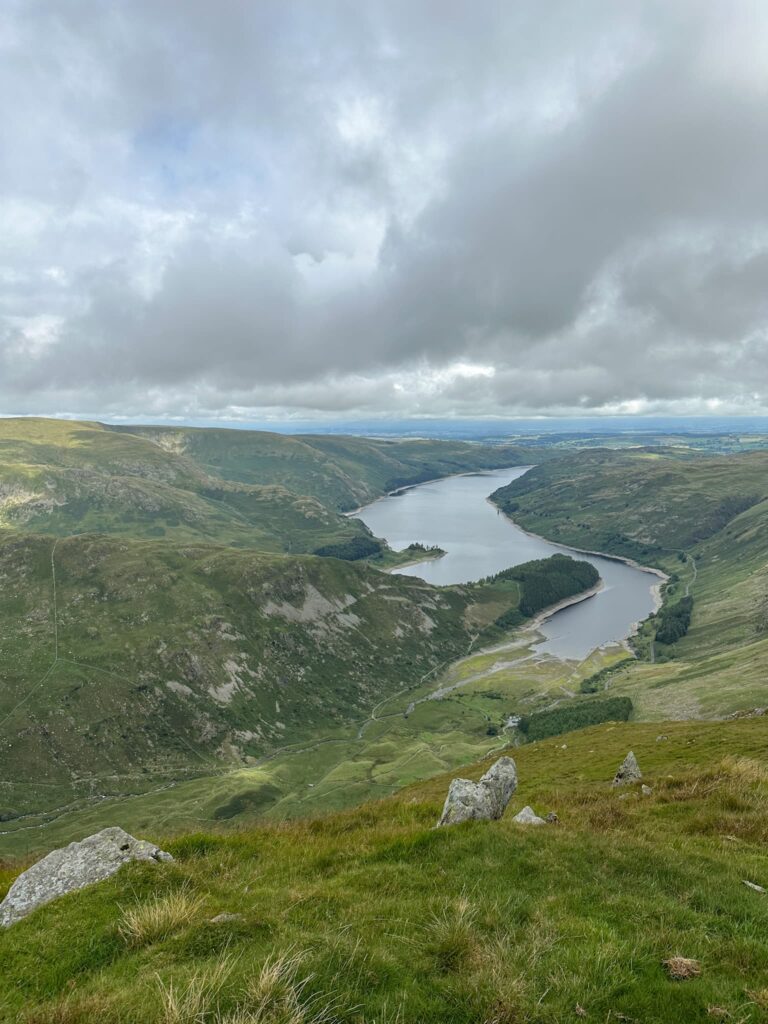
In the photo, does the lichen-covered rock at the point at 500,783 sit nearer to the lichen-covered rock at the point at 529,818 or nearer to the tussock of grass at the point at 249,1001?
the lichen-covered rock at the point at 529,818

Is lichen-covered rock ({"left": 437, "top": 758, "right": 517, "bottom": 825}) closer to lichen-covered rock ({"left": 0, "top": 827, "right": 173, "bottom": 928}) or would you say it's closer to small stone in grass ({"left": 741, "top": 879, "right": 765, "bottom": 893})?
small stone in grass ({"left": 741, "top": 879, "right": 765, "bottom": 893})

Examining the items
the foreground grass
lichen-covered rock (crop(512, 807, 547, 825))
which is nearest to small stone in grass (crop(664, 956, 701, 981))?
the foreground grass

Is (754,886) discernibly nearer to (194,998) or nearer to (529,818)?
(529,818)

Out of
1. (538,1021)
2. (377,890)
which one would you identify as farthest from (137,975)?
(538,1021)

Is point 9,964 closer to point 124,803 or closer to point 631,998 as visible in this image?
point 631,998

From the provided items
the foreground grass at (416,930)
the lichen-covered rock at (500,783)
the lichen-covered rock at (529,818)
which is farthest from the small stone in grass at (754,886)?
the lichen-covered rock at (500,783)
